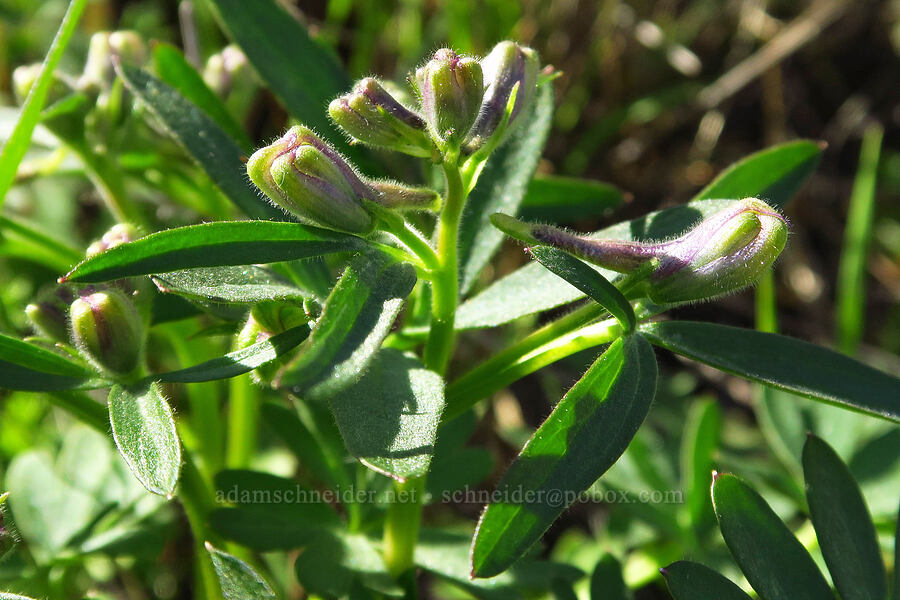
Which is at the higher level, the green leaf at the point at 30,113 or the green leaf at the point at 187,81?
A: the green leaf at the point at 187,81

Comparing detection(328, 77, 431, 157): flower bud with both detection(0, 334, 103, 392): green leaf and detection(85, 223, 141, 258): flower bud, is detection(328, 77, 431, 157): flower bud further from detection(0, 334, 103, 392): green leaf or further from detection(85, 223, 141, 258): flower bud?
detection(0, 334, 103, 392): green leaf

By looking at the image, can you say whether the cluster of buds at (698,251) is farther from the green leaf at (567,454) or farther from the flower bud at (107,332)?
the flower bud at (107,332)

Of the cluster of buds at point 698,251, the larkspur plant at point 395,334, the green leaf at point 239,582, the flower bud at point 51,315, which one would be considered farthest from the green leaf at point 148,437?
the cluster of buds at point 698,251

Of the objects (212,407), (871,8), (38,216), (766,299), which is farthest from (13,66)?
(871,8)

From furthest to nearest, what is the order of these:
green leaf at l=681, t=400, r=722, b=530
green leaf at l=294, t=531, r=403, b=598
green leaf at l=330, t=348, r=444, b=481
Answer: green leaf at l=681, t=400, r=722, b=530, green leaf at l=294, t=531, r=403, b=598, green leaf at l=330, t=348, r=444, b=481

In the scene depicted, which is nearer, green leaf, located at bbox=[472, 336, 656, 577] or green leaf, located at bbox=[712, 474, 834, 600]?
green leaf, located at bbox=[472, 336, 656, 577]

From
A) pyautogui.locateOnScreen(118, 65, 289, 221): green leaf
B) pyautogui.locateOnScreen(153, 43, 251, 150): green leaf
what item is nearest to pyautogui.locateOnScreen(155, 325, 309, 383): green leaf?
pyautogui.locateOnScreen(118, 65, 289, 221): green leaf
